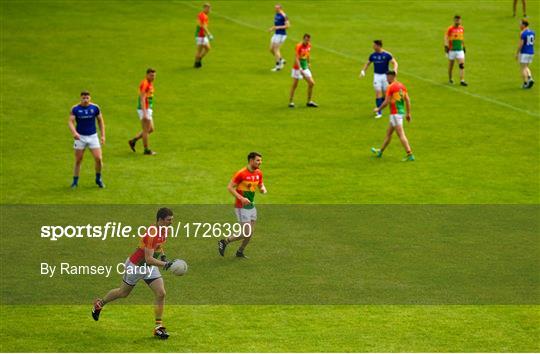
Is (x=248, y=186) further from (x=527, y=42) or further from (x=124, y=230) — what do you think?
(x=527, y=42)

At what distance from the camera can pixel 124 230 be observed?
2512 cm

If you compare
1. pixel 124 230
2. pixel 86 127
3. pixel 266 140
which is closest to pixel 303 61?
pixel 266 140

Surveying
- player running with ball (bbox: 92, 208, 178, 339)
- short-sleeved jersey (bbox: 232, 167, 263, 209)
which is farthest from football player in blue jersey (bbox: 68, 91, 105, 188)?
player running with ball (bbox: 92, 208, 178, 339)

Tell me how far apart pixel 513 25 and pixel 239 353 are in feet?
124

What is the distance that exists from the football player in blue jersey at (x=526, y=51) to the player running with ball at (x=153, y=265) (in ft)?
80.0

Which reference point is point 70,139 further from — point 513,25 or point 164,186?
point 513,25

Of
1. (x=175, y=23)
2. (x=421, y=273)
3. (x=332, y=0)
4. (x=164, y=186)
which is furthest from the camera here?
(x=332, y=0)

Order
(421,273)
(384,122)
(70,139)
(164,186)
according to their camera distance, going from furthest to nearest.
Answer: (384,122) → (70,139) → (164,186) → (421,273)

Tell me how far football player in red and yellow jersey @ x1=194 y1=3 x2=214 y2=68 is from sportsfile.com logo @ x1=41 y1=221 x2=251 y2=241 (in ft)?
59.8

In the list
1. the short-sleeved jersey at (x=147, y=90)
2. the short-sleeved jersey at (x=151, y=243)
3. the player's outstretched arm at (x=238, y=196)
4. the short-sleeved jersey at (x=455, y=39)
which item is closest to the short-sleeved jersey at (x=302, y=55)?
the short-sleeved jersey at (x=455, y=39)

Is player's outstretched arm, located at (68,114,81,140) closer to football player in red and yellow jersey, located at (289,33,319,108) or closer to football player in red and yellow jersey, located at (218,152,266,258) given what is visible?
football player in red and yellow jersey, located at (218,152,266,258)

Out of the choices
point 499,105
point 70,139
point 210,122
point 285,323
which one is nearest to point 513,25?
point 499,105

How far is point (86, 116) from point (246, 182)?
294 inches

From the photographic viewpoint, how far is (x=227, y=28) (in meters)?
51.1
